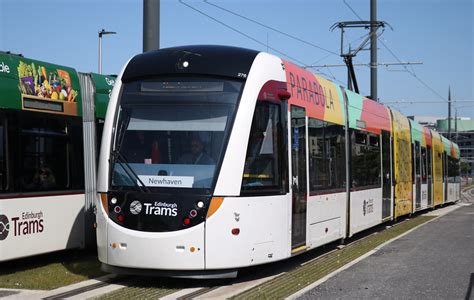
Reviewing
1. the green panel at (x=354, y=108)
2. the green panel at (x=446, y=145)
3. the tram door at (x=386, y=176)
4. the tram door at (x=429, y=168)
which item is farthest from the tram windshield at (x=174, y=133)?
the green panel at (x=446, y=145)

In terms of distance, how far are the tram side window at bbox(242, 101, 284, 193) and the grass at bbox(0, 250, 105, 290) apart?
9.15 feet

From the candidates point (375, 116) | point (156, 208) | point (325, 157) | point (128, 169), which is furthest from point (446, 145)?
point (156, 208)

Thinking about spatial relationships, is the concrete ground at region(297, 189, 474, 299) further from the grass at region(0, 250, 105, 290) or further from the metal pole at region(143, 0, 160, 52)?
the metal pole at region(143, 0, 160, 52)

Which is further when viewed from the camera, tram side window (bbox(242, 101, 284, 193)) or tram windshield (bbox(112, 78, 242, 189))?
tram side window (bbox(242, 101, 284, 193))

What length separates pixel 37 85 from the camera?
9703 mm

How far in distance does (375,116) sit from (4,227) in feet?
31.9

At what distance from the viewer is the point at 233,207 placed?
809 centimetres

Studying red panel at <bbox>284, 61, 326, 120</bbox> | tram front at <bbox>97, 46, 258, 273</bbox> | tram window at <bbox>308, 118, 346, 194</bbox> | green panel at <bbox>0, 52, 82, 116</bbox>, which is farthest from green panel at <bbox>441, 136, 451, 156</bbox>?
tram front at <bbox>97, 46, 258, 273</bbox>

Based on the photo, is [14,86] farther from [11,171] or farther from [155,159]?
[155,159]

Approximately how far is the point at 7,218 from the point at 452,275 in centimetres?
642

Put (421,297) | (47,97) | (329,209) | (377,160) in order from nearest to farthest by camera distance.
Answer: (421,297), (47,97), (329,209), (377,160)

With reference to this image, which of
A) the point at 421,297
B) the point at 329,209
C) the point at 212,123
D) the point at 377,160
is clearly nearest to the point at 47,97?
the point at 212,123

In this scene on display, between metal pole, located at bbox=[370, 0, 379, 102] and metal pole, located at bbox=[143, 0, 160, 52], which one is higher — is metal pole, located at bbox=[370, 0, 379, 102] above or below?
above

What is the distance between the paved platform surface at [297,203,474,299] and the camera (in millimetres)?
7852
